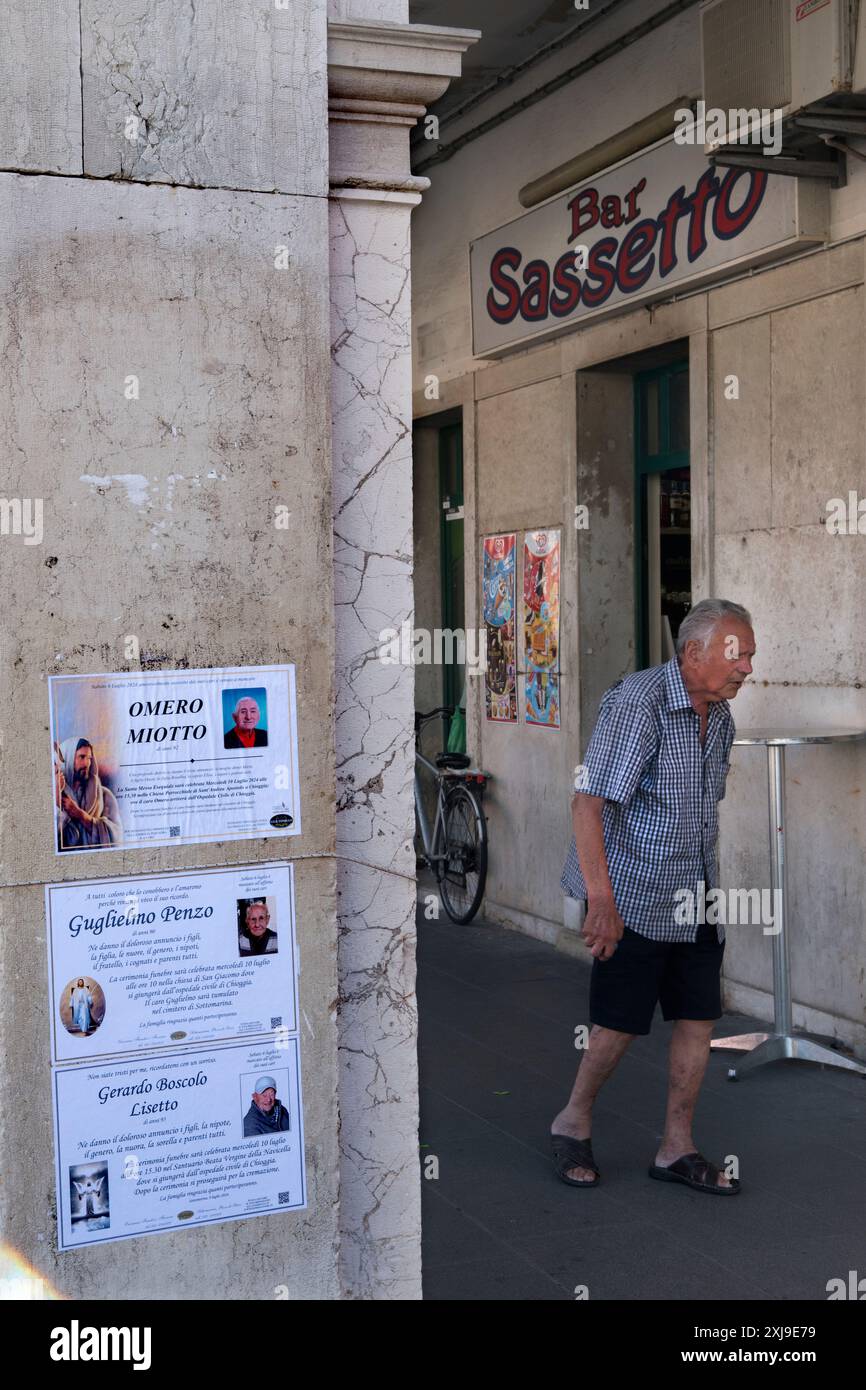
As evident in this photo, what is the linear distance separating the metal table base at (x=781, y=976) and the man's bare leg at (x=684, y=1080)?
3.50 feet

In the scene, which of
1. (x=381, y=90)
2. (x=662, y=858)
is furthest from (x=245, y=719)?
(x=662, y=858)

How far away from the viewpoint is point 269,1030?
9.10 feet

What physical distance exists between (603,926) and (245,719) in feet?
7.03

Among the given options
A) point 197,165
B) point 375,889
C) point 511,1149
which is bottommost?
point 511,1149

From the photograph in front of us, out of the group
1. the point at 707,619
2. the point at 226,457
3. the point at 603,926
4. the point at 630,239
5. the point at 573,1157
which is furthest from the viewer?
the point at 630,239

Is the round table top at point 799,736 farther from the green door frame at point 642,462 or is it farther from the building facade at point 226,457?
the building facade at point 226,457

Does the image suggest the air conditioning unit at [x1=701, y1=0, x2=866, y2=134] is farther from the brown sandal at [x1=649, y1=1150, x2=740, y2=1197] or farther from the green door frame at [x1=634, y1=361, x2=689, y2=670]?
the brown sandal at [x1=649, y1=1150, x2=740, y2=1197]

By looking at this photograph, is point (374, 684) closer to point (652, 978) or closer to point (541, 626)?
point (652, 978)

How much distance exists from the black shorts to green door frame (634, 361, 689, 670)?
3555 mm

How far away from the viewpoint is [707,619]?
4484 mm

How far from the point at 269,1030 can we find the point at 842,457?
4087 millimetres

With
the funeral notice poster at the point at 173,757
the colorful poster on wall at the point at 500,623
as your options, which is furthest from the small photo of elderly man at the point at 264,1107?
the colorful poster on wall at the point at 500,623

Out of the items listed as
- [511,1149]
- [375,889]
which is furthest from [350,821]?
[511,1149]
